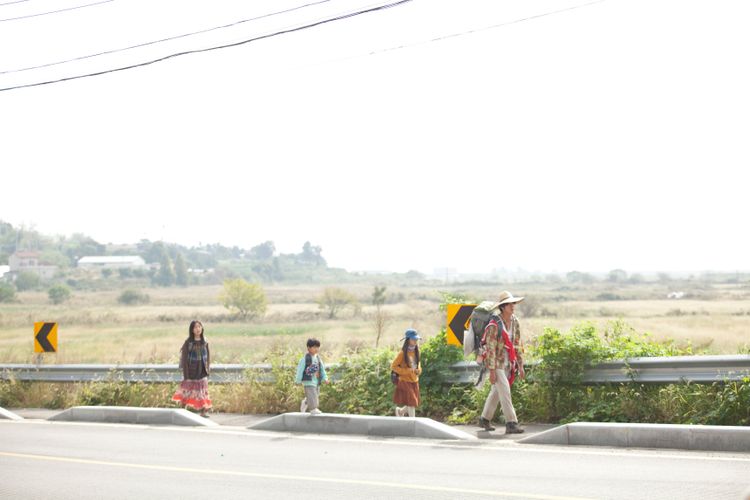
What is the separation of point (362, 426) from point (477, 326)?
2172mm

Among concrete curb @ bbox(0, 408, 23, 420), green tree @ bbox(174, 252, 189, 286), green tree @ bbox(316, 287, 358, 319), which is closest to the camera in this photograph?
concrete curb @ bbox(0, 408, 23, 420)

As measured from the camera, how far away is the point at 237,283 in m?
87.1

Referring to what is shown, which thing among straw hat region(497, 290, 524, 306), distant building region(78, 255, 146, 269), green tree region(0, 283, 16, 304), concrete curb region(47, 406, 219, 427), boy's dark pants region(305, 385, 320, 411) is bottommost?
concrete curb region(47, 406, 219, 427)

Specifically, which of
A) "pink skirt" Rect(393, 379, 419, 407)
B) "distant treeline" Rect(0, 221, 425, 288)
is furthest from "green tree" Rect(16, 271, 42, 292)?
"pink skirt" Rect(393, 379, 419, 407)

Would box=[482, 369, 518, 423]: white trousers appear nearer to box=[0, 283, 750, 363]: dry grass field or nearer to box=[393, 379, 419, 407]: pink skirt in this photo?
box=[393, 379, 419, 407]: pink skirt

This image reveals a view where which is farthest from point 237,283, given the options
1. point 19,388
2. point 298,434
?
point 298,434

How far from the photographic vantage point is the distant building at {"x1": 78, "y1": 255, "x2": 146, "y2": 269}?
552 ft

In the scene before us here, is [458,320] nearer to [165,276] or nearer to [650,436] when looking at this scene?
[650,436]

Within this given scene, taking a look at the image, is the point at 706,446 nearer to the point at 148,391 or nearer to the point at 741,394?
the point at 741,394

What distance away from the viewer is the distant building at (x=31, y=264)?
454ft

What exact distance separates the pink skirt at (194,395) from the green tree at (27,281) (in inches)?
4369

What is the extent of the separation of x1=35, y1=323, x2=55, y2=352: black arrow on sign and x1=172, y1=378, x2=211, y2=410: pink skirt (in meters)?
4.50

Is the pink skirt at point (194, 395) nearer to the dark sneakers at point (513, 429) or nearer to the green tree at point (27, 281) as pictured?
the dark sneakers at point (513, 429)

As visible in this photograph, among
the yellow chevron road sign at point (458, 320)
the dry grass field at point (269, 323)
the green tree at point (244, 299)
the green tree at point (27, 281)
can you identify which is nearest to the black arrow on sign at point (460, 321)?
the yellow chevron road sign at point (458, 320)
